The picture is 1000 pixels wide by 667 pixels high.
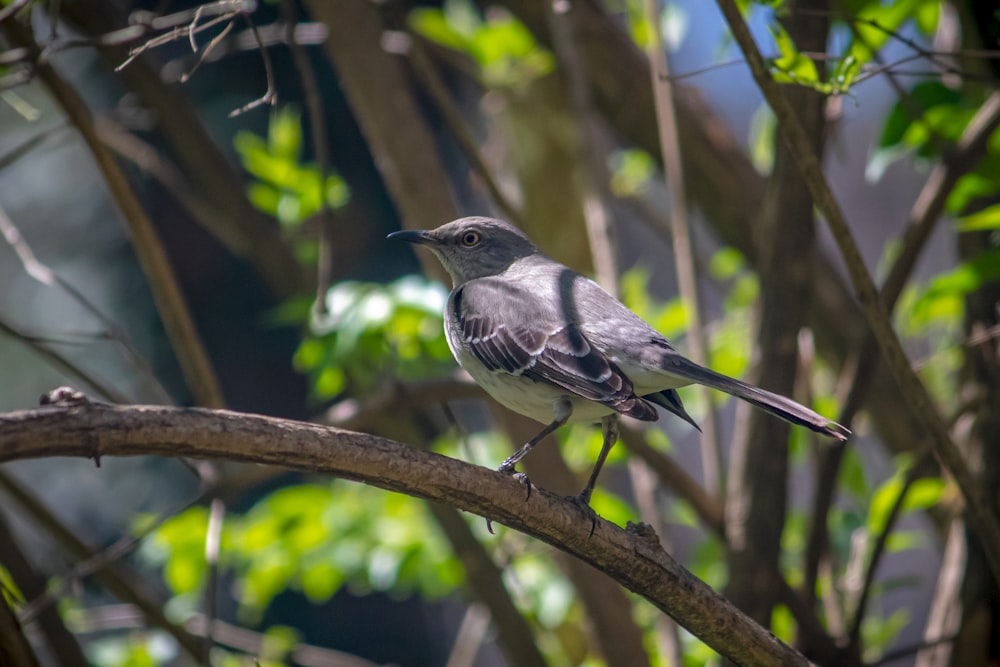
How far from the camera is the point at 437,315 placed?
3.68 metres

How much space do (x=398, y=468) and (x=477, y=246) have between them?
2131 millimetres

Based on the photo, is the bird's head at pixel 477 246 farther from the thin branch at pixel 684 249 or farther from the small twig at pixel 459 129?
the thin branch at pixel 684 249

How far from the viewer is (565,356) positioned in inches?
130

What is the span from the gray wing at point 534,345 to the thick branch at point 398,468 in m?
0.48

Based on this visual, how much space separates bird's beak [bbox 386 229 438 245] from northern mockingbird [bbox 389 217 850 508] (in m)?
0.03

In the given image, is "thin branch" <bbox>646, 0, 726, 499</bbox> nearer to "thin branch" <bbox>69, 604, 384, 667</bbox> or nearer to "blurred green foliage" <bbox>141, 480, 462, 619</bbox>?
"blurred green foliage" <bbox>141, 480, 462, 619</bbox>

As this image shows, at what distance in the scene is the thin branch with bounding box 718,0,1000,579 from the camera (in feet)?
8.42

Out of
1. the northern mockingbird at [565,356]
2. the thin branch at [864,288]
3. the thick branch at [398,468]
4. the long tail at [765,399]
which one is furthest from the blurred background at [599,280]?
the thick branch at [398,468]

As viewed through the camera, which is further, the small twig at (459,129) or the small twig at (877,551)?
the small twig at (459,129)

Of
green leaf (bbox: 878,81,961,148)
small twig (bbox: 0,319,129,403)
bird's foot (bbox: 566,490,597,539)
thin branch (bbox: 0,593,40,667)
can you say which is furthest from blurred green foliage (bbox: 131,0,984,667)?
thin branch (bbox: 0,593,40,667)

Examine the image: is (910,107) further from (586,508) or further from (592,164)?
(586,508)

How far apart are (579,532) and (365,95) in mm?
2553

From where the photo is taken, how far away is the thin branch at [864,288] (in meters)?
2.57

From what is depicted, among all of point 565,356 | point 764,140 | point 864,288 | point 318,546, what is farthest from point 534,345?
point 764,140
